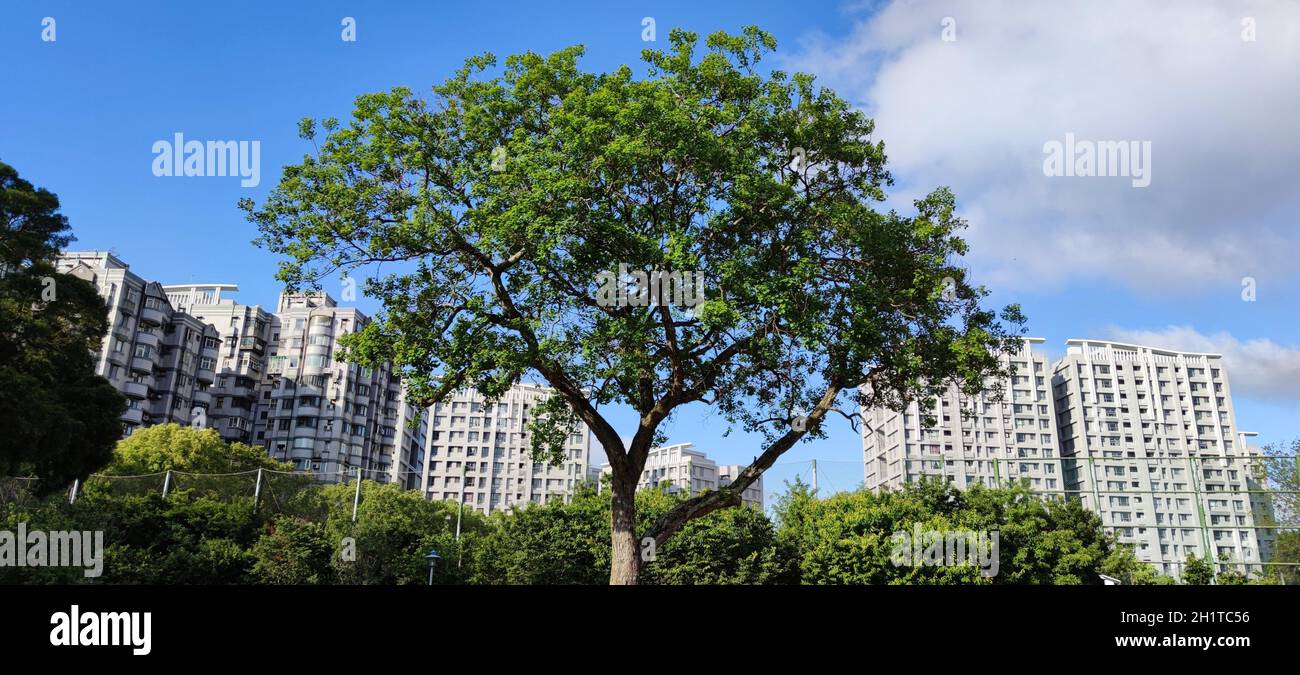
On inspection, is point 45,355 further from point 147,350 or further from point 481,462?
point 481,462

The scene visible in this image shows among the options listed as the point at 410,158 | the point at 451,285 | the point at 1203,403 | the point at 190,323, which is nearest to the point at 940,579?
the point at 451,285

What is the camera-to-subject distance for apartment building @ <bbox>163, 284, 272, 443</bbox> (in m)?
77.2

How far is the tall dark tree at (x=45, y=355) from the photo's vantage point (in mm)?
18703

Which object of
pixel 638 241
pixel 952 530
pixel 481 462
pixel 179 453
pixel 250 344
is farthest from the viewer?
pixel 481 462

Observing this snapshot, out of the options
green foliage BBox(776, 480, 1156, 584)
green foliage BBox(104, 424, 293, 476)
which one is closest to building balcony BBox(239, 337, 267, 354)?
green foliage BBox(104, 424, 293, 476)

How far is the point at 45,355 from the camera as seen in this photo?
779 inches

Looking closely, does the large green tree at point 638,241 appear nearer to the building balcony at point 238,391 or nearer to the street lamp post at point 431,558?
the street lamp post at point 431,558

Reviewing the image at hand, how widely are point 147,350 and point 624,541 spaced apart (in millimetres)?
59152

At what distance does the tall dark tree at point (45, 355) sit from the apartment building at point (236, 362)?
5905 cm

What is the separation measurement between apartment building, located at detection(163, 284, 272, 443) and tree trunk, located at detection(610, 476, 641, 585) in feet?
232

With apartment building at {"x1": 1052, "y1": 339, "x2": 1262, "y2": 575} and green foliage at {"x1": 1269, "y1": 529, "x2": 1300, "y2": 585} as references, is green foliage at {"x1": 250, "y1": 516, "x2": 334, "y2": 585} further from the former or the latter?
apartment building at {"x1": 1052, "y1": 339, "x2": 1262, "y2": 575}

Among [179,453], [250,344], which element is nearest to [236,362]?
[250,344]

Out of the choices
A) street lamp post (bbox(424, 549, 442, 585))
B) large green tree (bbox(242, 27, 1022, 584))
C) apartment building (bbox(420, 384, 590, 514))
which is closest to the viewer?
large green tree (bbox(242, 27, 1022, 584))
